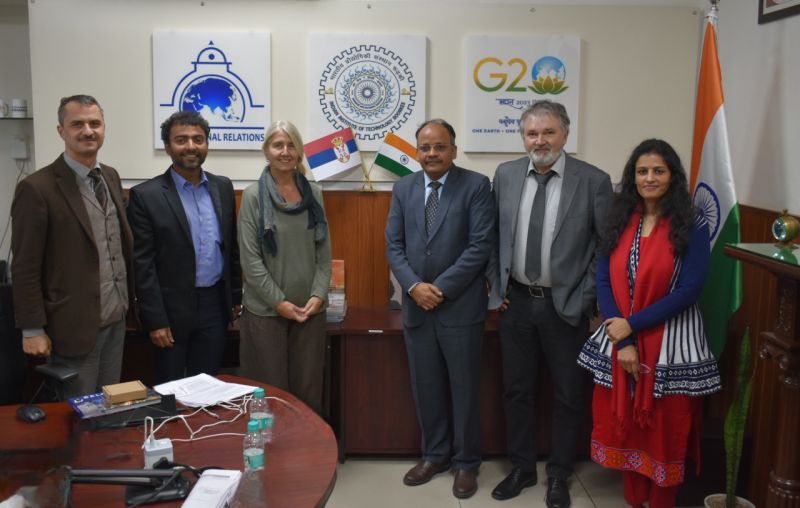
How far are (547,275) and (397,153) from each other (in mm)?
1237

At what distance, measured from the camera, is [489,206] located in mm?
3094

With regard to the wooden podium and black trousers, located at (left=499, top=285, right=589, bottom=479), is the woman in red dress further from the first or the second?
the wooden podium

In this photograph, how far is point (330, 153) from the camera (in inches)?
148

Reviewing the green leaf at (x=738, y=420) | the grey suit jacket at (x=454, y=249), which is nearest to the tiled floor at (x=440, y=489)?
the green leaf at (x=738, y=420)

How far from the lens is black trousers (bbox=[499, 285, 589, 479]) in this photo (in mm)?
3016

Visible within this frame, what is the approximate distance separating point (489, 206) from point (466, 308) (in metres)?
0.48

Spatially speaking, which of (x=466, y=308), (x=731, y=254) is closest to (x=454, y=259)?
(x=466, y=308)

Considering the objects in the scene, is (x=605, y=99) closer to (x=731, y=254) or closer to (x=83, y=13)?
(x=731, y=254)

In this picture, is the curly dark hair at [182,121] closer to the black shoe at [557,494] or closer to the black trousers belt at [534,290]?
the black trousers belt at [534,290]

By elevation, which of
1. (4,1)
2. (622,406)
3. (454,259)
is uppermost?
(4,1)

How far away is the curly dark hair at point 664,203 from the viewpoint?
264 cm

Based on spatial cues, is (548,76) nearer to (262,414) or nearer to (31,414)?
(262,414)

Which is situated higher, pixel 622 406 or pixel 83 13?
pixel 83 13

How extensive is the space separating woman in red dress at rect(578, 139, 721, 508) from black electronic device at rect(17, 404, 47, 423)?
6.72 feet
